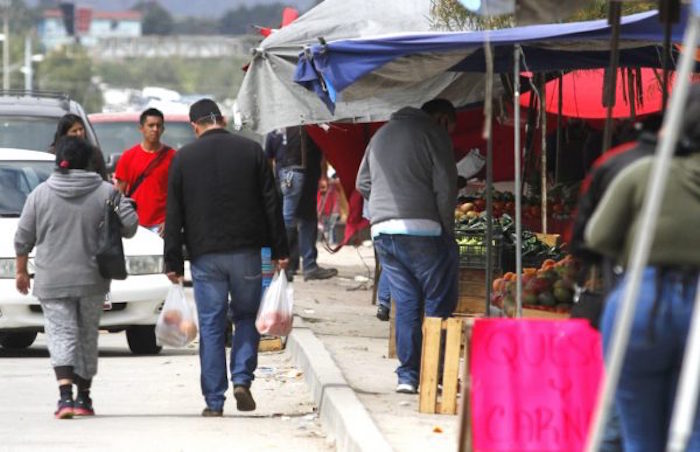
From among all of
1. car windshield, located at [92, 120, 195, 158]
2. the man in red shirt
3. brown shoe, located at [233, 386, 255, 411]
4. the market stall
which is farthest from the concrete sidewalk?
car windshield, located at [92, 120, 195, 158]

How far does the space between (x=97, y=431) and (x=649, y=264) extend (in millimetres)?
5033

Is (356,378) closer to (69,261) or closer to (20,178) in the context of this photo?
(69,261)

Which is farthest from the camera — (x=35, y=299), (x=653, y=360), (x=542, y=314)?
(x=35, y=299)

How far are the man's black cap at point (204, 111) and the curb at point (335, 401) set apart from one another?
5.94 ft

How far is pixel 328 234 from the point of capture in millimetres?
29828

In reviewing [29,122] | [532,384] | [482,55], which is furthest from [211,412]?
[29,122]

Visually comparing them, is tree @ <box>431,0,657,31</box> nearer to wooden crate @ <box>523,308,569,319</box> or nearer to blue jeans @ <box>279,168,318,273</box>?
wooden crate @ <box>523,308,569,319</box>

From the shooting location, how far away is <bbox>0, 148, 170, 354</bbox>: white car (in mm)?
13133

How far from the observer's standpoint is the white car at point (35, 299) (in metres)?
13.1

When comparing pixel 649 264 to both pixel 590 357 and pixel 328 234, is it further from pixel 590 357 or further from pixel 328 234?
pixel 328 234

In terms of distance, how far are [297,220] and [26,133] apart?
408 centimetres

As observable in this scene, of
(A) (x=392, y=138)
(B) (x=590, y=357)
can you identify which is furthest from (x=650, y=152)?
(A) (x=392, y=138)

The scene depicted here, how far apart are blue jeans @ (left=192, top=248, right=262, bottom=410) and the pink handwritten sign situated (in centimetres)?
358

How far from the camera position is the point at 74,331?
10.2 m
